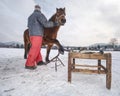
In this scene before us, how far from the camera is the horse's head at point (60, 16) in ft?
21.8

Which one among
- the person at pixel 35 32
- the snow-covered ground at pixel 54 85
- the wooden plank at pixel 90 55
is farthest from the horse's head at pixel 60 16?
the wooden plank at pixel 90 55

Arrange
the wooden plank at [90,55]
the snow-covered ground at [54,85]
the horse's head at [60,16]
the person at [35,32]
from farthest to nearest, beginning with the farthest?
the horse's head at [60,16] → the person at [35,32] → the wooden plank at [90,55] → the snow-covered ground at [54,85]

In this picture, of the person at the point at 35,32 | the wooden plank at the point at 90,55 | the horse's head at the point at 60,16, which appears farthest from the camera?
the horse's head at the point at 60,16

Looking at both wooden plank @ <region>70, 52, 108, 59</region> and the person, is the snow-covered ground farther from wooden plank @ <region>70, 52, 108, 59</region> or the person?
the person

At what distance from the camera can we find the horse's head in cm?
664

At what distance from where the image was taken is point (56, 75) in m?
5.56

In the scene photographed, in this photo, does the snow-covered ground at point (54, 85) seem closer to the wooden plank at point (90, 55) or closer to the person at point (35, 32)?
the wooden plank at point (90, 55)

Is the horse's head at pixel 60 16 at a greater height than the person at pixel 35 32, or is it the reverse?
the horse's head at pixel 60 16

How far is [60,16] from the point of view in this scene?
22.3 ft

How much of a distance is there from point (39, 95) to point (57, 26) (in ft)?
12.0

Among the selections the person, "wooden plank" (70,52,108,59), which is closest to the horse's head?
the person

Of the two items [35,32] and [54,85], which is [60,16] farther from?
[54,85]

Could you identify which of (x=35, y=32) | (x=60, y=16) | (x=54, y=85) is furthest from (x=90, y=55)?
(x=60, y=16)

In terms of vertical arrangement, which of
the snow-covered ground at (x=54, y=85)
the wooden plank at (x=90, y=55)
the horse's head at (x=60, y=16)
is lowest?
the snow-covered ground at (x=54, y=85)
